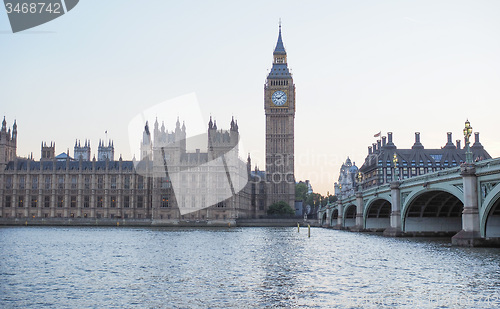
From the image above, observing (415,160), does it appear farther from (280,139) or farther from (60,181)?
(60,181)

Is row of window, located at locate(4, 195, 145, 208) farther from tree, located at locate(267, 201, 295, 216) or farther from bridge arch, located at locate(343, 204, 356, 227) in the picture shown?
bridge arch, located at locate(343, 204, 356, 227)

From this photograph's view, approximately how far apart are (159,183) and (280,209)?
34.6 m

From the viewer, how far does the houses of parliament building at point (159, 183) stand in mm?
143750

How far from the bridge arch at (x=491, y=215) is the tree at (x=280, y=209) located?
113521 millimetres

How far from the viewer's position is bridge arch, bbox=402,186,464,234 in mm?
63494

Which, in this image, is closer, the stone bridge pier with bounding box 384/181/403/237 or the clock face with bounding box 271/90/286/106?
the stone bridge pier with bounding box 384/181/403/237

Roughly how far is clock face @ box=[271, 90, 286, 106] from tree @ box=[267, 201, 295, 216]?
3288 centimetres

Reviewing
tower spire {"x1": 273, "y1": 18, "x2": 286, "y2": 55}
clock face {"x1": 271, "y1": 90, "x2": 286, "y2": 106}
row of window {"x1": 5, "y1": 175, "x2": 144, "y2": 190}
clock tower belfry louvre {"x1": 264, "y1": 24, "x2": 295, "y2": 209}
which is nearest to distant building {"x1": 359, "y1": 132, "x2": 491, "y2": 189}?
clock tower belfry louvre {"x1": 264, "y1": 24, "x2": 295, "y2": 209}

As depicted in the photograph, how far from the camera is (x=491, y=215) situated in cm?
4438

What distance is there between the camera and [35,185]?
15638 centimetres

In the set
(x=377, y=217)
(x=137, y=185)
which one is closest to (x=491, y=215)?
(x=377, y=217)

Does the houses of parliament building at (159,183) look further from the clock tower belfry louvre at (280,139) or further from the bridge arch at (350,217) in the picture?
the bridge arch at (350,217)

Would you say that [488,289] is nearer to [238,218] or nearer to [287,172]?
[238,218]

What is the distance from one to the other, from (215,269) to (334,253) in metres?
15.2
